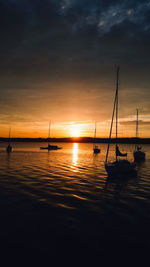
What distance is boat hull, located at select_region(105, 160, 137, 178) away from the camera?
84.7 feet

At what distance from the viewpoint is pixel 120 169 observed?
27094 millimetres

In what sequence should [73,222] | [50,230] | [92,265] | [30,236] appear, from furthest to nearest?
1. [73,222]
2. [50,230]
3. [30,236]
4. [92,265]

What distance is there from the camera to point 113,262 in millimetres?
7355

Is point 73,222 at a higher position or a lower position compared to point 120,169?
lower

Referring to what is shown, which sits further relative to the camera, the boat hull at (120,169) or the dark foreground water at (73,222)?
the boat hull at (120,169)

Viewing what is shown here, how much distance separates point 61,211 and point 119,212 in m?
4.99

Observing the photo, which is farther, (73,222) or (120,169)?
(120,169)

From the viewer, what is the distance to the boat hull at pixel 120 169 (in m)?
25.8

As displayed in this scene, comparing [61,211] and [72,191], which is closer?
[61,211]

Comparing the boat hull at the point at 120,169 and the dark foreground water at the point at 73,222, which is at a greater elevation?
the boat hull at the point at 120,169

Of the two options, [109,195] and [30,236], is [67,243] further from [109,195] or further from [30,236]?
[109,195]

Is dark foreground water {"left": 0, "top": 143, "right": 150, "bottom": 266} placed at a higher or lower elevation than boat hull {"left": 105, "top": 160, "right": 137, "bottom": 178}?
lower

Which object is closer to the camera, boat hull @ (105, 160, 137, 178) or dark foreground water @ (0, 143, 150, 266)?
dark foreground water @ (0, 143, 150, 266)

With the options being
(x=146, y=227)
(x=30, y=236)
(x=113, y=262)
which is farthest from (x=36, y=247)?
(x=146, y=227)
